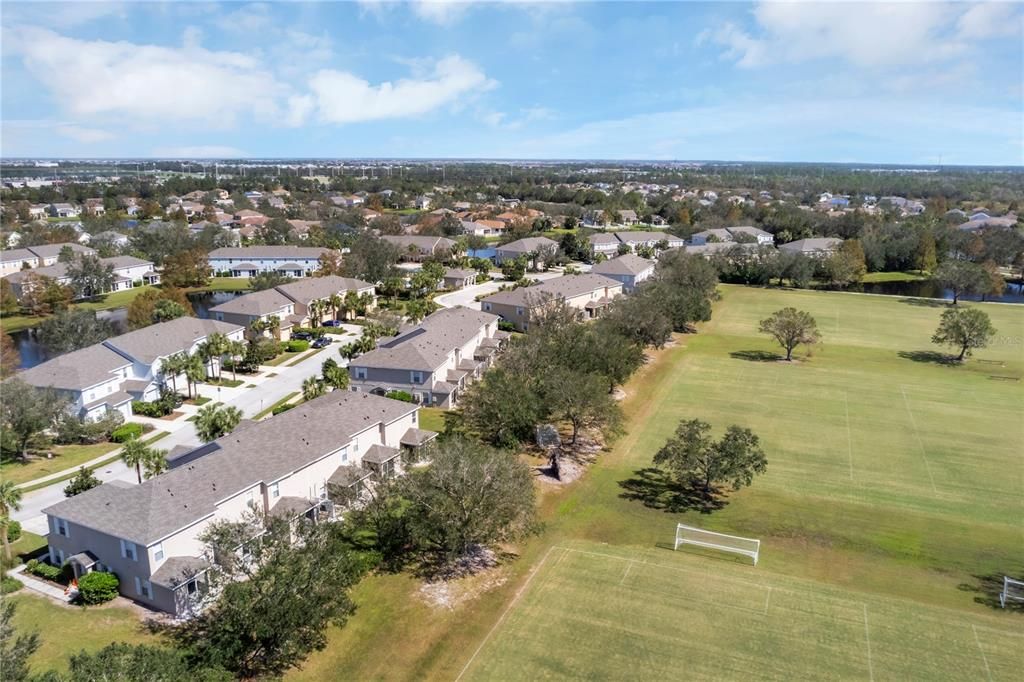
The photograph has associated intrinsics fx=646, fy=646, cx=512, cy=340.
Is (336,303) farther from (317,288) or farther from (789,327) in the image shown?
(789,327)

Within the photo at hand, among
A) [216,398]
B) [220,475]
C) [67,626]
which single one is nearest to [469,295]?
[216,398]

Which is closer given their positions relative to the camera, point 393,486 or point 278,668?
point 278,668

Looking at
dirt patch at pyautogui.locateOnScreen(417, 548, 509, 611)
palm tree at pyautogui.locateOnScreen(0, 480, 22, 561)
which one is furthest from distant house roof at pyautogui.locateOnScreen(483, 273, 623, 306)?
palm tree at pyautogui.locateOnScreen(0, 480, 22, 561)

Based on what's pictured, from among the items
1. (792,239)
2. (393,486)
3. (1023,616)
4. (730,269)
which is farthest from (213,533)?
(792,239)

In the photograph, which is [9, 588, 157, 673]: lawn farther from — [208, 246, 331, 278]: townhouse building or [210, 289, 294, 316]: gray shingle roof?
[208, 246, 331, 278]: townhouse building

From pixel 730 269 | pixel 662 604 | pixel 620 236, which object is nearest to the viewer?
pixel 662 604

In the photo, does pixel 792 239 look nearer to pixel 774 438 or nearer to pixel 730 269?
pixel 730 269

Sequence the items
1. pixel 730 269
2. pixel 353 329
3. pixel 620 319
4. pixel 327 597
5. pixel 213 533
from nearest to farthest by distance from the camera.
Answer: pixel 327 597 < pixel 213 533 < pixel 620 319 < pixel 353 329 < pixel 730 269

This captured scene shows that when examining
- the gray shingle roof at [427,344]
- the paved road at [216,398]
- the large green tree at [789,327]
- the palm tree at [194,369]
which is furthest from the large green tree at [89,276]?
the large green tree at [789,327]
